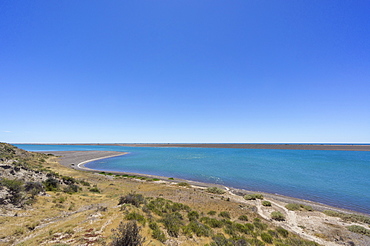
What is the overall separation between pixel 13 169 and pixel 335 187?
47861 mm

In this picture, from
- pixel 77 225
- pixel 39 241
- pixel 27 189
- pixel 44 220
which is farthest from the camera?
pixel 27 189

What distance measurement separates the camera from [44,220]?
9.18 meters

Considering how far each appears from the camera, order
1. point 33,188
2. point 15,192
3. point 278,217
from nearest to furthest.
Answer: point 15,192 → point 33,188 → point 278,217

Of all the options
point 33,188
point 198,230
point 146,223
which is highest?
point 33,188

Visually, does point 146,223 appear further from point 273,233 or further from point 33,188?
point 33,188

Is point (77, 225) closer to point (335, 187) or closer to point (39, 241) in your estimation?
point (39, 241)

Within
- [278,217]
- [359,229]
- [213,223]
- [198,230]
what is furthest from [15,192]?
[359,229]

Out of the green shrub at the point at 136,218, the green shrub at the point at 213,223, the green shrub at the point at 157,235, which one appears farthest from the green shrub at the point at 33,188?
the green shrub at the point at 213,223

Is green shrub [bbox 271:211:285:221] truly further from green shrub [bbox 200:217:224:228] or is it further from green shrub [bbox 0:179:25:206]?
green shrub [bbox 0:179:25:206]

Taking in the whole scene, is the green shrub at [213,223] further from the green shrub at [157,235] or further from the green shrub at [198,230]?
the green shrub at [157,235]

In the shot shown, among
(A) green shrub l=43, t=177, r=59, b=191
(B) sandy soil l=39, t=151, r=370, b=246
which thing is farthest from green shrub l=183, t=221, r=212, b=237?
(A) green shrub l=43, t=177, r=59, b=191

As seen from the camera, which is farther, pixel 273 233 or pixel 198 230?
pixel 273 233

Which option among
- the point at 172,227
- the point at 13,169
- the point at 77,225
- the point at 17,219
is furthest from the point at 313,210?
the point at 13,169

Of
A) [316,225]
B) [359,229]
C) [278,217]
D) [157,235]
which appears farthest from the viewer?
[278,217]
